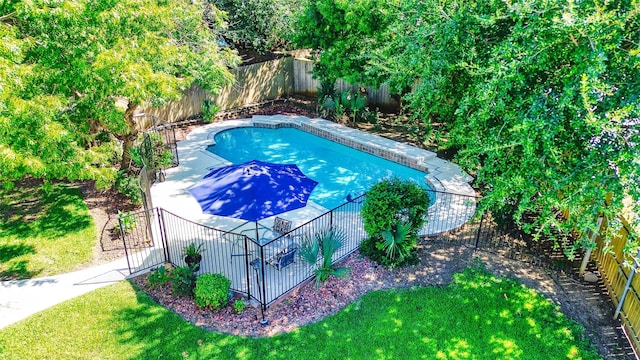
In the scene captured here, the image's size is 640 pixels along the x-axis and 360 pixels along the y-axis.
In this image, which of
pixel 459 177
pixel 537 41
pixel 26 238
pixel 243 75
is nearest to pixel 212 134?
pixel 243 75

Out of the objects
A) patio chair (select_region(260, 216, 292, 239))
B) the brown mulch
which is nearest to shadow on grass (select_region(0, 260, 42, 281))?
the brown mulch

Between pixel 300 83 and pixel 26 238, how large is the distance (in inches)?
595

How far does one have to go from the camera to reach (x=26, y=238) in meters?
10.6

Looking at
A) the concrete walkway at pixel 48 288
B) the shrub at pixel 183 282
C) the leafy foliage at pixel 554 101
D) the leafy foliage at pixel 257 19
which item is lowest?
the concrete walkway at pixel 48 288

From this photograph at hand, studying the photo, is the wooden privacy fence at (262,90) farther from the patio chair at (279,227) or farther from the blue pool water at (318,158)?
the patio chair at (279,227)

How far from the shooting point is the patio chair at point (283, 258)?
361 inches

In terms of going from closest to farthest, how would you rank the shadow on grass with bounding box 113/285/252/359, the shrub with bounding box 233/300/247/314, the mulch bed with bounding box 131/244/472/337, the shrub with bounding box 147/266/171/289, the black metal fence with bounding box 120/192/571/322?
the shadow on grass with bounding box 113/285/252/359
the mulch bed with bounding box 131/244/472/337
the shrub with bounding box 233/300/247/314
the shrub with bounding box 147/266/171/289
the black metal fence with bounding box 120/192/571/322

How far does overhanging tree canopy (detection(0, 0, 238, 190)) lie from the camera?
7.70 m

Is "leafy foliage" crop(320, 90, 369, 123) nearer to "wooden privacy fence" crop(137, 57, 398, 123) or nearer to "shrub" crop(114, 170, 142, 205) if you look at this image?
"wooden privacy fence" crop(137, 57, 398, 123)

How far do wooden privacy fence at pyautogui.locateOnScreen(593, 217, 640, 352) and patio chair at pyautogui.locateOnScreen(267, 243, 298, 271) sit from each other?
5775 millimetres

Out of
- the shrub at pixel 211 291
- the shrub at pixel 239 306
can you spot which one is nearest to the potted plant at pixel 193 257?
the shrub at pixel 211 291

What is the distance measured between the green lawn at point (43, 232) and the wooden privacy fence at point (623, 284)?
1099cm

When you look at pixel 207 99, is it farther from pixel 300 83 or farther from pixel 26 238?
pixel 26 238

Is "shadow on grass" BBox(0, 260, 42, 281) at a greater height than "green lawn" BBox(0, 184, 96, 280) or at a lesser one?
lesser
